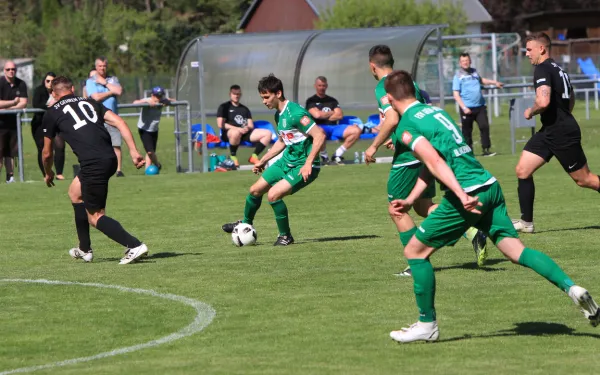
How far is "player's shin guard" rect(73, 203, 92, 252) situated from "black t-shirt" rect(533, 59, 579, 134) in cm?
468

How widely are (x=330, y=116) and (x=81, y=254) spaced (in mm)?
12092

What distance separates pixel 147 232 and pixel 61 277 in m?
3.66

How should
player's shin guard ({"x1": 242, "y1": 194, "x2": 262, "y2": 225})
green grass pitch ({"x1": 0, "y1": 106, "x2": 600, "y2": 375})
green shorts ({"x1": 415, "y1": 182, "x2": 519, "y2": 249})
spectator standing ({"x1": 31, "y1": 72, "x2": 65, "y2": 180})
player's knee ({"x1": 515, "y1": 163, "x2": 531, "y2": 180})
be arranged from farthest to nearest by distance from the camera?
spectator standing ({"x1": 31, "y1": 72, "x2": 65, "y2": 180}) < player's shin guard ({"x1": 242, "y1": 194, "x2": 262, "y2": 225}) < player's knee ({"x1": 515, "y1": 163, "x2": 531, "y2": 180}) < green shorts ({"x1": 415, "y1": 182, "x2": 519, "y2": 249}) < green grass pitch ({"x1": 0, "y1": 106, "x2": 600, "y2": 375})

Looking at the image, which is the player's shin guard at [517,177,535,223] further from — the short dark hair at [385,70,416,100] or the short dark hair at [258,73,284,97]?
the short dark hair at [385,70,416,100]

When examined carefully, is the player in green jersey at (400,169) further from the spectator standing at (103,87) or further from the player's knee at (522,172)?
the spectator standing at (103,87)

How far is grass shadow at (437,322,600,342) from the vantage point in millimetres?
7848

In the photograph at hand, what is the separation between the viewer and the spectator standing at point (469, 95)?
2389cm

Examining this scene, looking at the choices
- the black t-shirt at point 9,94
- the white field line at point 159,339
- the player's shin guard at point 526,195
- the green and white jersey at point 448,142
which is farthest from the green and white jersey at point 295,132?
the black t-shirt at point 9,94

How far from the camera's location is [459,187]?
7.43 m

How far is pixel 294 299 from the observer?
952 cm

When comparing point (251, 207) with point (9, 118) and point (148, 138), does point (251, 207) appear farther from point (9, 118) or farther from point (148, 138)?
point (148, 138)

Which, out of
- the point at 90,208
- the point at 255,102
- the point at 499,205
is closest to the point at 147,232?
the point at 90,208

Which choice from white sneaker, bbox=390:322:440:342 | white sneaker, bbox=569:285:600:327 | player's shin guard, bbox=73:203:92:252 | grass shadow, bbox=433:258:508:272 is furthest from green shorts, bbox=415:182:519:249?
player's shin guard, bbox=73:203:92:252

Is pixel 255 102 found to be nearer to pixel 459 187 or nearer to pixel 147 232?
pixel 147 232
